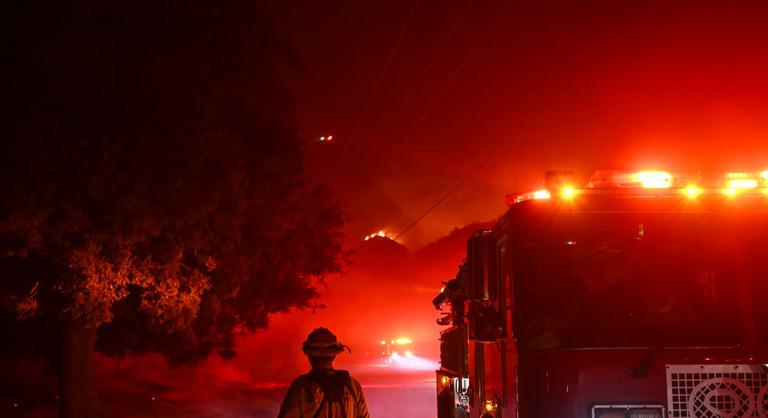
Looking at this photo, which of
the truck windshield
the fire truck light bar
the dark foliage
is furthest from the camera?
the dark foliage

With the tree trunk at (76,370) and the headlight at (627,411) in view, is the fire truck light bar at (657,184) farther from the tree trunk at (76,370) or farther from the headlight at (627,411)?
the tree trunk at (76,370)

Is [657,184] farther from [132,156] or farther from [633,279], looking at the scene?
[132,156]

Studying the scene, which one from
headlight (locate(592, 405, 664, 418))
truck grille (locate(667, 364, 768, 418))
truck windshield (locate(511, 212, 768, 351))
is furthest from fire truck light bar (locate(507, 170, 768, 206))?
headlight (locate(592, 405, 664, 418))

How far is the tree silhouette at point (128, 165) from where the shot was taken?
1391 centimetres

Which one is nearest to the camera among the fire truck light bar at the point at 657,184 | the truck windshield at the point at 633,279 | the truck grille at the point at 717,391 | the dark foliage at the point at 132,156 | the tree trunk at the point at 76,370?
the truck grille at the point at 717,391

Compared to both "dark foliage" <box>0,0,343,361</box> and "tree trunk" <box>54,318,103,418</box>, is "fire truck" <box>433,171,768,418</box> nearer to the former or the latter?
"dark foliage" <box>0,0,343,361</box>

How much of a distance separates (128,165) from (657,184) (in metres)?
11.2

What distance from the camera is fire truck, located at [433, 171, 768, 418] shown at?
4.23 meters

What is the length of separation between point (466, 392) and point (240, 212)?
36.1ft

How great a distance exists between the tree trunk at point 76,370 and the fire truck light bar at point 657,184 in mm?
13610

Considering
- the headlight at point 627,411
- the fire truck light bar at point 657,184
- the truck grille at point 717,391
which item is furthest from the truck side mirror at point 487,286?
the truck grille at point 717,391

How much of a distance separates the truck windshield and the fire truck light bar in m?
0.15

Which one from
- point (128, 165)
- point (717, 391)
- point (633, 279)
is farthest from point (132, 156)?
point (717, 391)

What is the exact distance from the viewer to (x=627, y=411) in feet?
13.7
